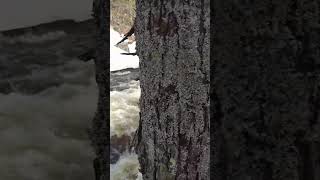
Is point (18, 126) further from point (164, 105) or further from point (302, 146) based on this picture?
point (302, 146)

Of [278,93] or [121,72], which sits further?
[121,72]

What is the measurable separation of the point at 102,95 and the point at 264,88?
351 millimetres

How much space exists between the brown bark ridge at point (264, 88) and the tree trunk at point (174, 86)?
0.16ft

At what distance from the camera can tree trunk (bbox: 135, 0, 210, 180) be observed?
1116 millimetres

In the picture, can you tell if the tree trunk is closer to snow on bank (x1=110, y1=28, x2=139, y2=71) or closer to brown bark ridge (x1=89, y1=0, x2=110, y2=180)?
brown bark ridge (x1=89, y1=0, x2=110, y2=180)

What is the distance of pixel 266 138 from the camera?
1087 mm

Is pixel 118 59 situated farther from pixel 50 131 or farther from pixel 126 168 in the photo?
pixel 50 131

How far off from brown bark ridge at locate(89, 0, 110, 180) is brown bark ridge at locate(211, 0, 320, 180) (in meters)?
0.23

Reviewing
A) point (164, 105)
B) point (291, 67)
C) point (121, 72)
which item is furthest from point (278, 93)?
point (121, 72)

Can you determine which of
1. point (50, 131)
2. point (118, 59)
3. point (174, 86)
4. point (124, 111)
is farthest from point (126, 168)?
point (50, 131)

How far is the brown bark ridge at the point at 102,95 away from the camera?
3.29 feet

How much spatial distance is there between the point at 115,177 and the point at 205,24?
2.88m

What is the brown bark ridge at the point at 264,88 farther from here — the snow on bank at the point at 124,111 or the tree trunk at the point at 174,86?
the snow on bank at the point at 124,111

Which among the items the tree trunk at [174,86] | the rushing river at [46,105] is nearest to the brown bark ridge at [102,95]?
the rushing river at [46,105]
